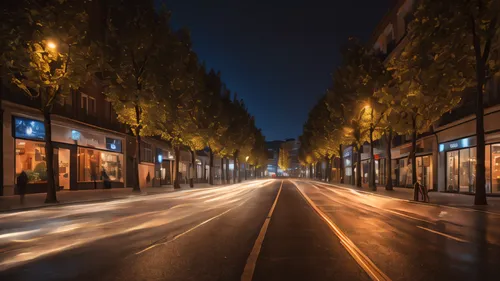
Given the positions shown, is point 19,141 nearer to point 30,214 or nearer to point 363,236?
point 30,214

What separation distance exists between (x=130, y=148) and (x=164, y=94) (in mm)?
14074

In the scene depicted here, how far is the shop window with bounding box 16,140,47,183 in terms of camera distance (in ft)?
93.7

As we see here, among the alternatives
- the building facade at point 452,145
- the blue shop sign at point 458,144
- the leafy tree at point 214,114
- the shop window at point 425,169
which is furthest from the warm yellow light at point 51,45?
the shop window at point 425,169

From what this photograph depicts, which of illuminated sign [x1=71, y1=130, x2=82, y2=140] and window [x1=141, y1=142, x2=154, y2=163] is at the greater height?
illuminated sign [x1=71, y1=130, x2=82, y2=140]

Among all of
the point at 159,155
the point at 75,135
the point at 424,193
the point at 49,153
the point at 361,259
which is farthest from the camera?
the point at 159,155

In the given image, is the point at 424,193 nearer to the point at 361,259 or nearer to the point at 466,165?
the point at 466,165

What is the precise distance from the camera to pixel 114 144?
4356 centimetres

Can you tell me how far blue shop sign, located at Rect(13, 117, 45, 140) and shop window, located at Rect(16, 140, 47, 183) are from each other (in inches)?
18.8

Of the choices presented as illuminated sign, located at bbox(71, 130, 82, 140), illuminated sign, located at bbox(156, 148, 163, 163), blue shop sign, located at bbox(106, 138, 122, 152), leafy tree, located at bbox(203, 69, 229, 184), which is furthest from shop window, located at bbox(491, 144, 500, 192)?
illuminated sign, located at bbox(156, 148, 163, 163)

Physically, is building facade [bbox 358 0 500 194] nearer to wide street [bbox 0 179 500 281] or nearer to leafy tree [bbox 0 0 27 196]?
wide street [bbox 0 179 500 281]

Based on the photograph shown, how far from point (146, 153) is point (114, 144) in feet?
30.7

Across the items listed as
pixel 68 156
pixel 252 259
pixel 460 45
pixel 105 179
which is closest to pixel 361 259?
pixel 252 259

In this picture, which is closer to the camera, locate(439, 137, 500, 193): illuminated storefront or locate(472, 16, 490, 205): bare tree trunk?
locate(472, 16, 490, 205): bare tree trunk

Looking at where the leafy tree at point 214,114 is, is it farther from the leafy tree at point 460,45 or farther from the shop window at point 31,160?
the leafy tree at point 460,45
